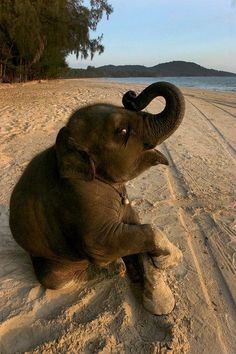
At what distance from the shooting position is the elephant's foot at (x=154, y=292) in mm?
3084

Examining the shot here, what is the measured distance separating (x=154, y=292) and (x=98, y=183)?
908 millimetres

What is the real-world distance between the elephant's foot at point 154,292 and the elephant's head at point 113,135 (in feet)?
2.37

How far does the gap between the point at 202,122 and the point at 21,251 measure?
855 centimetres

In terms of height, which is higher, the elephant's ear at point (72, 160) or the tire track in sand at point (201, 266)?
the elephant's ear at point (72, 160)

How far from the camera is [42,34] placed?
27.8 metres

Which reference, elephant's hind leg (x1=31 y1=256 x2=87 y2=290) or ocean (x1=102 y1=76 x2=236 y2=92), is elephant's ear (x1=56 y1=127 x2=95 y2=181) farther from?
ocean (x1=102 y1=76 x2=236 y2=92)

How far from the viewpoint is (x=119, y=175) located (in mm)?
2852

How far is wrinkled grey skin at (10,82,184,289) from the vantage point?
8.91 feet

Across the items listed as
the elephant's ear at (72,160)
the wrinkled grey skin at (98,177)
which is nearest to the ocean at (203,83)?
the wrinkled grey skin at (98,177)

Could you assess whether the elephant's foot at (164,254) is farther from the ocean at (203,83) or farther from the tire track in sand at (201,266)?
the ocean at (203,83)

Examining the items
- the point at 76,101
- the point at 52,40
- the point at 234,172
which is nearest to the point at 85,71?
the point at 52,40

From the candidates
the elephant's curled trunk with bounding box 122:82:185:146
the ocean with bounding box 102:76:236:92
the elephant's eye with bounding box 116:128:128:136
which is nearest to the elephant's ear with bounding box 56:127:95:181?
the elephant's eye with bounding box 116:128:128:136

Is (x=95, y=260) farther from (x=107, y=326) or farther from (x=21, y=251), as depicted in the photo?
(x=21, y=251)

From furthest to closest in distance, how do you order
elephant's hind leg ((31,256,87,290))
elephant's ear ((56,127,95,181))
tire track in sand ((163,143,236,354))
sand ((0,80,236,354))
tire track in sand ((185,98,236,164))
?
tire track in sand ((185,98,236,164)), elephant's hind leg ((31,256,87,290)), tire track in sand ((163,143,236,354)), sand ((0,80,236,354)), elephant's ear ((56,127,95,181))
